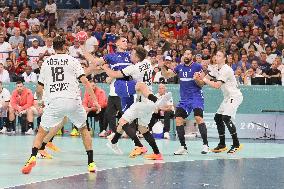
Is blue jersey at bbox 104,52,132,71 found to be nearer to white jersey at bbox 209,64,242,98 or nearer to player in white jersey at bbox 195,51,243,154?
player in white jersey at bbox 195,51,243,154

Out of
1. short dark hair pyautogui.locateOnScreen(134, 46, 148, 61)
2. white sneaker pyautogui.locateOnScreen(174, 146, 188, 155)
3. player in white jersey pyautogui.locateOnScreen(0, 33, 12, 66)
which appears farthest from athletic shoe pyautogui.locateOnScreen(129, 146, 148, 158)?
player in white jersey pyautogui.locateOnScreen(0, 33, 12, 66)

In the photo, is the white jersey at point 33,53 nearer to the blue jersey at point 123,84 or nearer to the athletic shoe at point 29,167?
the blue jersey at point 123,84

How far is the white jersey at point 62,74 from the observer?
14.1 meters

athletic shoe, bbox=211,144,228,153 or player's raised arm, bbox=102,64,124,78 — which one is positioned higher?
player's raised arm, bbox=102,64,124,78

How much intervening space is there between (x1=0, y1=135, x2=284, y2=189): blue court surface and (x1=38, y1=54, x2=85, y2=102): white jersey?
136cm

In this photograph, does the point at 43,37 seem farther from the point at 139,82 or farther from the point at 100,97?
the point at 139,82

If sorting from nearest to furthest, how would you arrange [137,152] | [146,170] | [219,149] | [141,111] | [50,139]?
[146,170]
[50,139]
[141,111]
[137,152]
[219,149]

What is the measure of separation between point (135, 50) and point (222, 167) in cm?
292

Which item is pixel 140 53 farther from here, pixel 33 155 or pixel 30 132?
pixel 30 132

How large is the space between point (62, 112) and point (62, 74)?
0.65 m

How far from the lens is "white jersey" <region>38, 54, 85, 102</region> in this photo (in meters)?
14.1

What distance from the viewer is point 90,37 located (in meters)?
28.5

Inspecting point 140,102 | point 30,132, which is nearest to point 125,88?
point 140,102

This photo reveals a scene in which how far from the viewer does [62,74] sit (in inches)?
557
